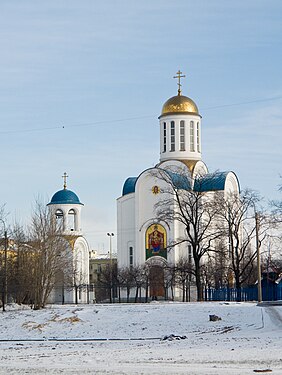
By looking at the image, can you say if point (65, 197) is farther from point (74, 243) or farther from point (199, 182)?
point (199, 182)

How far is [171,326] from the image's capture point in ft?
106

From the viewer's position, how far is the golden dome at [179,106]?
251ft

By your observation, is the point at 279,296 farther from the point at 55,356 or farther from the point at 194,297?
the point at 55,356

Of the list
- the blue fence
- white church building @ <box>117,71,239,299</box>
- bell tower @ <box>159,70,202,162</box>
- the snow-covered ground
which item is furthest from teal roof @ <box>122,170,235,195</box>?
the snow-covered ground

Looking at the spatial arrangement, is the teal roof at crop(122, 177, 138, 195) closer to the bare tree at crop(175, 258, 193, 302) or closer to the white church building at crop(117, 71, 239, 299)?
the white church building at crop(117, 71, 239, 299)

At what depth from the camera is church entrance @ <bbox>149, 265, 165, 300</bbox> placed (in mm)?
68188

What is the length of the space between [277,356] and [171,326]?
1254 centimetres

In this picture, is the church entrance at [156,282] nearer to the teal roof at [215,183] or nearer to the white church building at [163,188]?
the white church building at [163,188]

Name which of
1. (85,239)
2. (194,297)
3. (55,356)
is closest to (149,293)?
(194,297)

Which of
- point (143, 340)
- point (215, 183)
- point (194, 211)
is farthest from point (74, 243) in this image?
point (143, 340)

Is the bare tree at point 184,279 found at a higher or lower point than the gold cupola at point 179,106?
lower

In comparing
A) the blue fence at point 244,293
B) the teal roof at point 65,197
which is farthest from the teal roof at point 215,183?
the teal roof at point 65,197

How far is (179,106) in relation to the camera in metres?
76.8

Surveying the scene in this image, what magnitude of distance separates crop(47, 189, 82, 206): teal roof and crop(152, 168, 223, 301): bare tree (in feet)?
39.8
